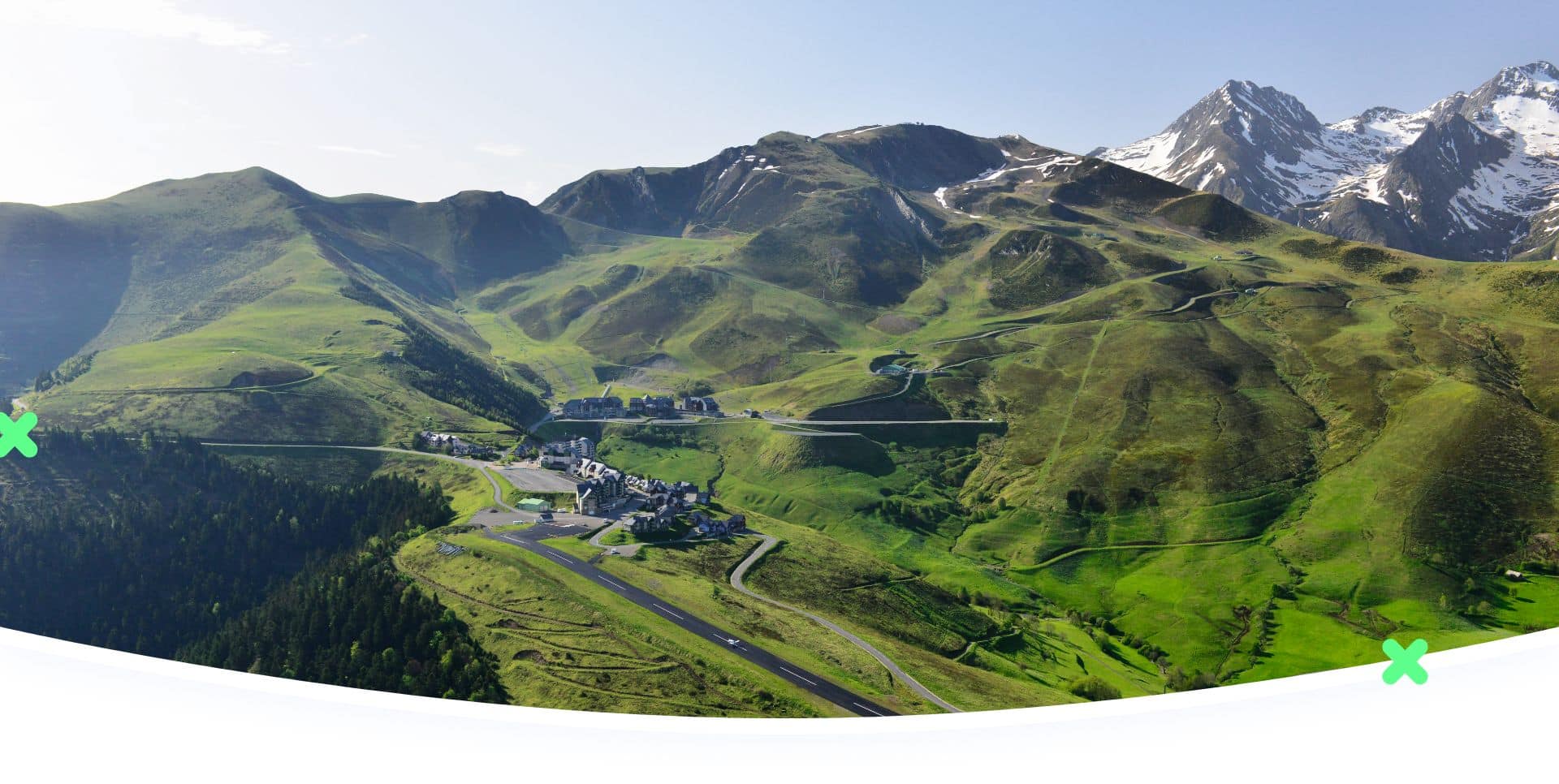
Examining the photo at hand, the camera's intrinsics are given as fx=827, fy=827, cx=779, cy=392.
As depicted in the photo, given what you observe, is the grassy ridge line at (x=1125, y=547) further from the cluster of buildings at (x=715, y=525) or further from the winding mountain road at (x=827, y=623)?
the cluster of buildings at (x=715, y=525)

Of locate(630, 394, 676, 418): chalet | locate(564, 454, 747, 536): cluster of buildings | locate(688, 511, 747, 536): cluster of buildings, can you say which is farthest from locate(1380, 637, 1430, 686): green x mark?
locate(630, 394, 676, 418): chalet

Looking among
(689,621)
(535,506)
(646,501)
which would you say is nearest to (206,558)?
(535,506)

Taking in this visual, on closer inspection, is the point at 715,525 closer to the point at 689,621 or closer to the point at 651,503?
the point at 651,503

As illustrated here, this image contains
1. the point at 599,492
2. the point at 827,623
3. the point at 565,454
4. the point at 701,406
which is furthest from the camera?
the point at 701,406

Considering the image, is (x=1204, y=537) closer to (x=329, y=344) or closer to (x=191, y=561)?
(x=191, y=561)

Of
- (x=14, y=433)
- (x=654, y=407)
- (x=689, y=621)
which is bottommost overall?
(x=689, y=621)

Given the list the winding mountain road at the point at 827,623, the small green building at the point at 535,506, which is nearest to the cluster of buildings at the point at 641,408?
the small green building at the point at 535,506

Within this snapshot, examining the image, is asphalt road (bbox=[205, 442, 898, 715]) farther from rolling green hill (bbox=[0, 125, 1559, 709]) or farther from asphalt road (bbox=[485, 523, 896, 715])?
rolling green hill (bbox=[0, 125, 1559, 709])
